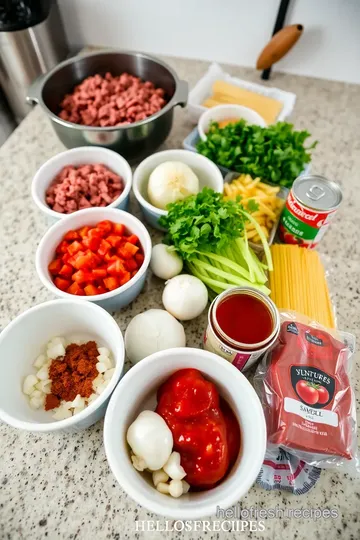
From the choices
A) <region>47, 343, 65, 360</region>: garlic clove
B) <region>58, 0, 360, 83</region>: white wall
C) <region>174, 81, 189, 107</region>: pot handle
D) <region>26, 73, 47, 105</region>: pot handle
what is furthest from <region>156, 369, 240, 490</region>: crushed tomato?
<region>58, 0, 360, 83</region>: white wall

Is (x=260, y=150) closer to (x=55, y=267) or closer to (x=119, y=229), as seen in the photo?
(x=119, y=229)

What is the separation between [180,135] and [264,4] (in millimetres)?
553

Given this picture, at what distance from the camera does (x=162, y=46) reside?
58.4 inches

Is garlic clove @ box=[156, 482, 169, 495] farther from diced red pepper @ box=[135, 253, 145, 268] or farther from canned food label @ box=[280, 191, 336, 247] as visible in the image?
canned food label @ box=[280, 191, 336, 247]

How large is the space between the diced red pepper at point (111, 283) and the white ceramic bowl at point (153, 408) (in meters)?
0.22

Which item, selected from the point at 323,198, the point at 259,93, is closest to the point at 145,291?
the point at 323,198

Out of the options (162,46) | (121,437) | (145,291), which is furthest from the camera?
(162,46)

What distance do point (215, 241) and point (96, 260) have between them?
28cm

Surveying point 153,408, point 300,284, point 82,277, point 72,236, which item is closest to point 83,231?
point 72,236

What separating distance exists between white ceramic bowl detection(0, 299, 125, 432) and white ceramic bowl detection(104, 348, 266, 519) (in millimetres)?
43

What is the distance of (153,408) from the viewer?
0.68 meters

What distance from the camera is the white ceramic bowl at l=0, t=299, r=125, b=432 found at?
60 cm

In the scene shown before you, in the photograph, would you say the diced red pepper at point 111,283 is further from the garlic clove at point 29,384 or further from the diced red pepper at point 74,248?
the garlic clove at point 29,384

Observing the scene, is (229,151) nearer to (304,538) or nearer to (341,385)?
(341,385)
